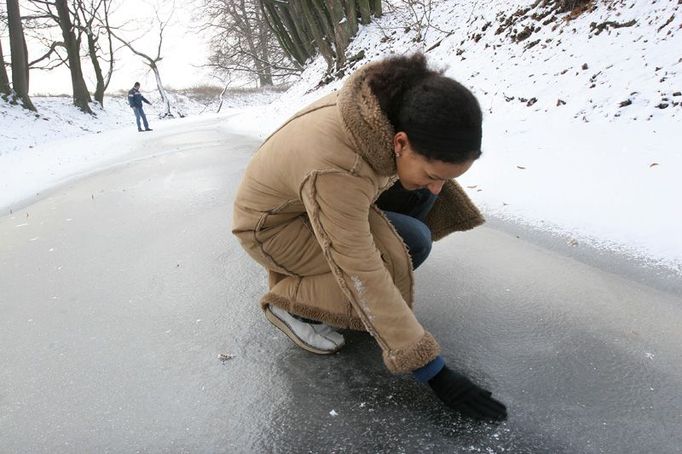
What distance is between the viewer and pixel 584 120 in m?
4.10

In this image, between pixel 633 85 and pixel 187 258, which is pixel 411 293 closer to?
pixel 187 258

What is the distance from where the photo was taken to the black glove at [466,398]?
154cm

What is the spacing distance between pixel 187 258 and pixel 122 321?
0.80 metres

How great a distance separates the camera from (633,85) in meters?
4.11

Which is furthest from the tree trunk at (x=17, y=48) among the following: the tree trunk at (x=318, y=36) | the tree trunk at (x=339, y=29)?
the tree trunk at (x=339, y=29)

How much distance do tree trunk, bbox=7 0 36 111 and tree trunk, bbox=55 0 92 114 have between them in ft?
9.51

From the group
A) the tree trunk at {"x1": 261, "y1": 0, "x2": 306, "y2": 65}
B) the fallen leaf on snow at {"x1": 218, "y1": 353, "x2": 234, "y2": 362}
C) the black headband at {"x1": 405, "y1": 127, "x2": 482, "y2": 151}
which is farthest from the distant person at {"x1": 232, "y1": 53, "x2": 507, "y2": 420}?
the tree trunk at {"x1": 261, "y1": 0, "x2": 306, "y2": 65}

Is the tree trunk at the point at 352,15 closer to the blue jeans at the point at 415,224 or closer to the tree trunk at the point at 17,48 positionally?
the tree trunk at the point at 17,48

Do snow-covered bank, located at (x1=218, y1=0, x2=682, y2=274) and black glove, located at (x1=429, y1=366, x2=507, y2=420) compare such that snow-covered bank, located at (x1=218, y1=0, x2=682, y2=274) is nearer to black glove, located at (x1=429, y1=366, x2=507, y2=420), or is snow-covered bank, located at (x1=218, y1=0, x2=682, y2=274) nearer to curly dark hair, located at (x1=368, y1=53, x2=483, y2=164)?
curly dark hair, located at (x1=368, y1=53, x2=483, y2=164)

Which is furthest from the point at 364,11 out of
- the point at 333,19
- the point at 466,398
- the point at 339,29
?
the point at 466,398

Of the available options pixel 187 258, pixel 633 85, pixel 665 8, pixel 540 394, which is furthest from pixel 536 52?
pixel 540 394

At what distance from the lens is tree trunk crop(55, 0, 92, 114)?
16844 millimetres

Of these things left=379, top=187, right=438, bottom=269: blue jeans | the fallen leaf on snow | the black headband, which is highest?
the black headband

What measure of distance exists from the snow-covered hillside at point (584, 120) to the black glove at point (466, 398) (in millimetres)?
920
